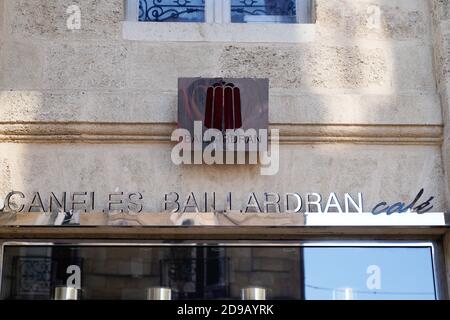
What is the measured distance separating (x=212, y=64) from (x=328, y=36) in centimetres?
93

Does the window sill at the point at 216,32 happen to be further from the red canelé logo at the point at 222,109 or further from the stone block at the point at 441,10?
the stone block at the point at 441,10

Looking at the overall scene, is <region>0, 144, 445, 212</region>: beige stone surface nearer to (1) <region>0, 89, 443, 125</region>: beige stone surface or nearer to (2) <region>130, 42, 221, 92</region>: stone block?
(1) <region>0, 89, 443, 125</region>: beige stone surface

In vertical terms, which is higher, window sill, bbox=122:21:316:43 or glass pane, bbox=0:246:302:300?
window sill, bbox=122:21:316:43

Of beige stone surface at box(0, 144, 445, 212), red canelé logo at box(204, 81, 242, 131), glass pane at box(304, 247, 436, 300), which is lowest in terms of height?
glass pane at box(304, 247, 436, 300)

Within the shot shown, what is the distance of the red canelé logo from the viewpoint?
6.09 meters

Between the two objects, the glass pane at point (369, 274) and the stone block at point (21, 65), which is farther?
the stone block at point (21, 65)

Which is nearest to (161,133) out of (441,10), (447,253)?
(447,253)

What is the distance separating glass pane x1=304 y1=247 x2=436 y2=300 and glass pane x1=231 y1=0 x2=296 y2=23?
6.17 ft

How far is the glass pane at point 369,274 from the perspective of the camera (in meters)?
5.96

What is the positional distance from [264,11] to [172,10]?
735mm

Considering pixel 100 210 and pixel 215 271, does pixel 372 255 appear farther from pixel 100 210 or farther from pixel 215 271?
pixel 100 210

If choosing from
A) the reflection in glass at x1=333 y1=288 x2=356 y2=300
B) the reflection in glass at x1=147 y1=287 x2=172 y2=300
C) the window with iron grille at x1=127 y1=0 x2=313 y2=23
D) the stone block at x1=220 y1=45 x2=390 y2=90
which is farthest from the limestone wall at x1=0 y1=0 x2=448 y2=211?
the reflection in glass at x1=333 y1=288 x2=356 y2=300

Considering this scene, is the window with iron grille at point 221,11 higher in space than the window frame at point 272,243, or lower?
higher

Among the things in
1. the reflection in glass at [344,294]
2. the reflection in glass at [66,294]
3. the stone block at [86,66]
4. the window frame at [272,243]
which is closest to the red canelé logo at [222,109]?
the stone block at [86,66]
